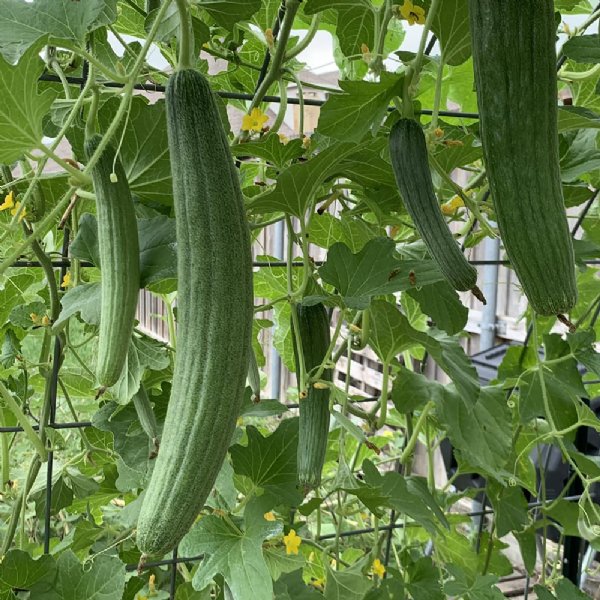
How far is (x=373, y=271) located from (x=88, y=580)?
0.51m

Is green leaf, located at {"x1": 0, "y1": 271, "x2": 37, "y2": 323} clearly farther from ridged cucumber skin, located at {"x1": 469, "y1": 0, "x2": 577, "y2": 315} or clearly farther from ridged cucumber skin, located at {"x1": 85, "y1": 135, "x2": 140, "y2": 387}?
ridged cucumber skin, located at {"x1": 469, "y1": 0, "x2": 577, "y2": 315}

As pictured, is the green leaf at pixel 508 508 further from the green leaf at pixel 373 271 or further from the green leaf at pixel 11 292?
the green leaf at pixel 11 292

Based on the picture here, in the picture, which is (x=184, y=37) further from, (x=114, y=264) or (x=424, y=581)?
(x=424, y=581)

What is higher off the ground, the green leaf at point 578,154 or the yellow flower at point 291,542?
the green leaf at point 578,154

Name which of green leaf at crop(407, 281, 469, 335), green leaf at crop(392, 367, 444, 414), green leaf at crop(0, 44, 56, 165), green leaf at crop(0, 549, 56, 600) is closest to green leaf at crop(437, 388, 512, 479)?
green leaf at crop(392, 367, 444, 414)

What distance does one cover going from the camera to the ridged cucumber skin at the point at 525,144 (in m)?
0.45

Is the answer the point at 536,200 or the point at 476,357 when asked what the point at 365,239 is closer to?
the point at 536,200

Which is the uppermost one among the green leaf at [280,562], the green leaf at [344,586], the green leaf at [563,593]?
the green leaf at [280,562]

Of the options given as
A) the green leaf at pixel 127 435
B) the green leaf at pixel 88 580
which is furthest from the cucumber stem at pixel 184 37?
the green leaf at pixel 88 580

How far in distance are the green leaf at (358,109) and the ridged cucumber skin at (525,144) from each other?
177 millimetres

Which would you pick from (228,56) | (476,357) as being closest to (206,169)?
(228,56)

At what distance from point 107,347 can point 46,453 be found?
1.16 feet

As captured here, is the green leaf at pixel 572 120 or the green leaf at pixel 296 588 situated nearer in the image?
the green leaf at pixel 572 120

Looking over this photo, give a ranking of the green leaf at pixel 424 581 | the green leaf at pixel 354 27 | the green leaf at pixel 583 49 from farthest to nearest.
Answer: the green leaf at pixel 424 581 → the green leaf at pixel 354 27 → the green leaf at pixel 583 49
